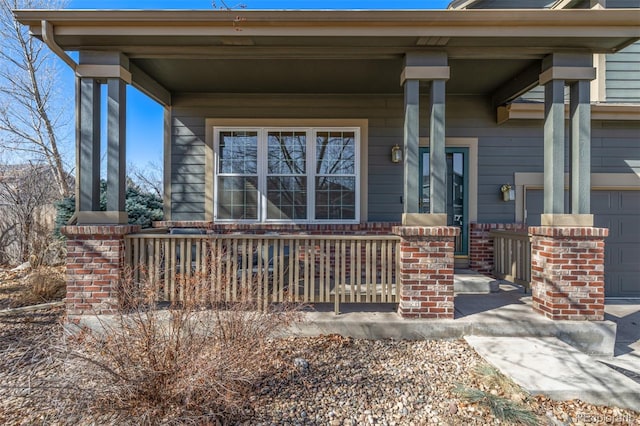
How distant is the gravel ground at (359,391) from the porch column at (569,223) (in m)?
1.37

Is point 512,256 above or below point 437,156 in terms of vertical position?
below

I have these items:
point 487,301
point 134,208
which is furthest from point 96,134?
point 487,301

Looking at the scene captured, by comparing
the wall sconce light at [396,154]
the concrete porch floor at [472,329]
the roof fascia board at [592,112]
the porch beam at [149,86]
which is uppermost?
the porch beam at [149,86]

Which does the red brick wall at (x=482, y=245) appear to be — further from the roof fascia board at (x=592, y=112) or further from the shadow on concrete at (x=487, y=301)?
the roof fascia board at (x=592, y=112)

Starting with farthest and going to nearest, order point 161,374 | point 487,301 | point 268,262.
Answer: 1. point 487,301
2. point 268,262
3. point 161,374

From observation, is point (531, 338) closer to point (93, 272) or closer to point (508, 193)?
point (508, 193)

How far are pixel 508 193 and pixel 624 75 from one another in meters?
3.14

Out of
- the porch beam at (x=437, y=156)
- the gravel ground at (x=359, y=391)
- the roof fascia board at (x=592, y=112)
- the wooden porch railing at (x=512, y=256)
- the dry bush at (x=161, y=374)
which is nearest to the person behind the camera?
the dry bush at (x=161, y=374)

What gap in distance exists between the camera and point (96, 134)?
13.0 ft

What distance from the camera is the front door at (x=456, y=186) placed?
19.2ft

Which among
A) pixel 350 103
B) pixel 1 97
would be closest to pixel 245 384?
pixel 350 103

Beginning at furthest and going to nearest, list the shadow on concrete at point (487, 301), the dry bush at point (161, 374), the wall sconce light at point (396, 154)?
the wall sconce light at point (396, 154), the shadow on concrete at point (487, 301), the dry bush at point (161, 374)

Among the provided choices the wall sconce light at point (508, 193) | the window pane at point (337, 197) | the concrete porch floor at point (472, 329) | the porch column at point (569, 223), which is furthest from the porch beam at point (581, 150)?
the window pane at point (337, 197)

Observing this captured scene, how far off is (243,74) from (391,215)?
3299mm
